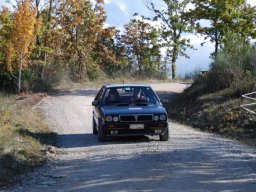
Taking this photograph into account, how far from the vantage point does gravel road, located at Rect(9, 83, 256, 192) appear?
8570 millimetres

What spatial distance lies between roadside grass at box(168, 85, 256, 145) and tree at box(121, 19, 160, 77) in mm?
34459

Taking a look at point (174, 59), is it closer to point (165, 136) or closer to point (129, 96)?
point (129, 96)

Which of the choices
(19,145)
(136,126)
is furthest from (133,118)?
(19,145)

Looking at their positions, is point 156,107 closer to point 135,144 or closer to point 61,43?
point 135,144

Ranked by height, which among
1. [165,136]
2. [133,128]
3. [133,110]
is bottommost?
[165,136]

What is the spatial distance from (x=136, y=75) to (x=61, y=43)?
A: 459 inches

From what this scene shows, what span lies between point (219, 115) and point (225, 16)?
17128mm

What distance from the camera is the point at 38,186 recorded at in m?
8.84

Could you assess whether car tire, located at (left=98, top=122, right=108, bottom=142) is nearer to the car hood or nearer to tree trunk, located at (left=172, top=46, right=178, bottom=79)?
the car hood

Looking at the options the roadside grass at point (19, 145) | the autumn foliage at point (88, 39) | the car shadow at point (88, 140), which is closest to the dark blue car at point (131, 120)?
the car shadow at point (88, 140)

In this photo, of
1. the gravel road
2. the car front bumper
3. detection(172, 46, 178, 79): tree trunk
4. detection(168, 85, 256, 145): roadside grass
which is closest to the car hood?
the car front bumper

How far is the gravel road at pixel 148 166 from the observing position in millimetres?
8570

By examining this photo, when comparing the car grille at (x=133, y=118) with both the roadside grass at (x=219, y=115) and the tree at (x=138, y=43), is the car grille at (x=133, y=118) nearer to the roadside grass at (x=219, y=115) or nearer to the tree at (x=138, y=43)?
the roadside grass at (x=219, y=115)

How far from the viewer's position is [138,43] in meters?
62.8
